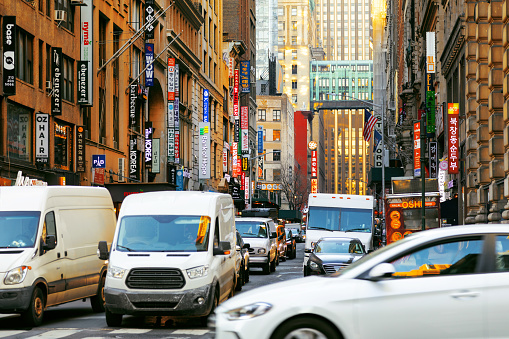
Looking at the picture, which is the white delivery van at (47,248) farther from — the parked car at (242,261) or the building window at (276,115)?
the building window at (276,115)

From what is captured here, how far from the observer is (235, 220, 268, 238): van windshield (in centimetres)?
3247

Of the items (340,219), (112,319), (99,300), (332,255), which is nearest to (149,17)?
(340,219)

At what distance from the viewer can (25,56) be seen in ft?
109

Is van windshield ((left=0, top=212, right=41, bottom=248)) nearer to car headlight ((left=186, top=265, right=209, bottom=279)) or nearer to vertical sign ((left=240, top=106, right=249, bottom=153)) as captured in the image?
car headlight ((left=186, top=265, right=209, bottom=279))

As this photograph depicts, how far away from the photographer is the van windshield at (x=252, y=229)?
32469mm

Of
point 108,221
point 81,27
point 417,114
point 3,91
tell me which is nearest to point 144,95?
point 81,27

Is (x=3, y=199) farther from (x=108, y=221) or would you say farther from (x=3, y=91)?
(x=3, y=91)

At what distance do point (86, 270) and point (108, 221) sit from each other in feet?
5.56

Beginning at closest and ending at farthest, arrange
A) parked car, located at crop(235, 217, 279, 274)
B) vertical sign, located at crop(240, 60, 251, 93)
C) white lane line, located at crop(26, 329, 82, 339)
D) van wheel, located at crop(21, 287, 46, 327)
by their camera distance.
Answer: white lane line, located at crop(26, 329, 82, 339), van wheel, located at crop(21, 287, 46, 327), parked car, located at crop(235, 217, 279, 274), vertical sign, located at crop(240, 60, 251, 93)

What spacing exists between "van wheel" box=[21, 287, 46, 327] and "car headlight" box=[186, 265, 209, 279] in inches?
108

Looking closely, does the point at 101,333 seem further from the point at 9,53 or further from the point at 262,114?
the point at 262,114

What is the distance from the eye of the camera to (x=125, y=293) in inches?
550

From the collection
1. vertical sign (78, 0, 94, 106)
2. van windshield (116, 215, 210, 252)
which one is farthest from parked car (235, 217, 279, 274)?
van windshield (116, 215, 210, 252)

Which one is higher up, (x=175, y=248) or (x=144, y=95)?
(x=144, y=95)
